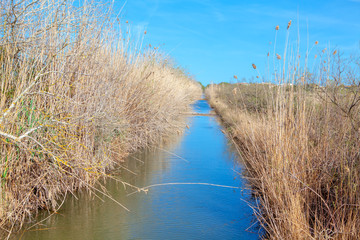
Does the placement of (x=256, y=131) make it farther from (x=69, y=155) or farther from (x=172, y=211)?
(x=69, y=155)

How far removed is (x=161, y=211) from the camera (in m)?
4.62

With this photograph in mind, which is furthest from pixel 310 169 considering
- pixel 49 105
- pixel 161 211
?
pixel 49 105

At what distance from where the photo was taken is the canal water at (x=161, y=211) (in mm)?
3947

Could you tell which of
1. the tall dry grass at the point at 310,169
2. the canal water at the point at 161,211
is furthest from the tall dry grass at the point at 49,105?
the tall dry grass at the point at 310,169

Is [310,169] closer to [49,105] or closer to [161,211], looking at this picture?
[161,211]

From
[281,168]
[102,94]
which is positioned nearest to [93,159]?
[102,94]

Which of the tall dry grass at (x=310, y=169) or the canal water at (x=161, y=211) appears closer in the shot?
the tall dry grass at (x=310, y=169)

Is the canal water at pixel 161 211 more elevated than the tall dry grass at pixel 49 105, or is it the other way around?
the tall dry grass at pixel 49 105

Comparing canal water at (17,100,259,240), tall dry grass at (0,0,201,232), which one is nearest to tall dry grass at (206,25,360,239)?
canal water at (17,100,259,240)

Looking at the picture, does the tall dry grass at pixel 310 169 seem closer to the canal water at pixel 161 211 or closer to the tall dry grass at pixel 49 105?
the canal water at pixel 161 211

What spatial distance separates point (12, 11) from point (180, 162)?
4.58 m

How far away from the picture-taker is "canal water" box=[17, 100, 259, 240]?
3.95m

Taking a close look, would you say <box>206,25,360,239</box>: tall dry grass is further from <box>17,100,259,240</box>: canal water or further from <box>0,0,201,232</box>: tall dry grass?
<box>0,0,201,232</box>: tall dry grass

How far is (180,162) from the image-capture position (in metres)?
7.51
